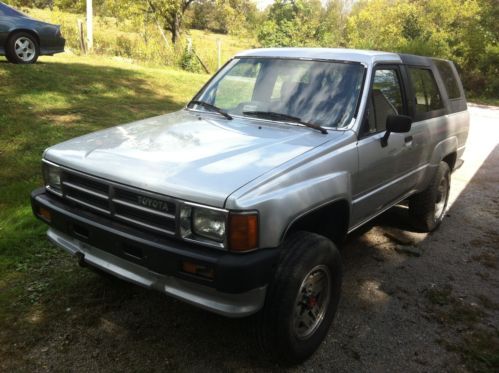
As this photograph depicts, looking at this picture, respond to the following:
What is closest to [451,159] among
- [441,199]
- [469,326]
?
[441,199]

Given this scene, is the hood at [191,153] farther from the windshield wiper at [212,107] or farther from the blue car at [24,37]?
the blue car at [24,37]

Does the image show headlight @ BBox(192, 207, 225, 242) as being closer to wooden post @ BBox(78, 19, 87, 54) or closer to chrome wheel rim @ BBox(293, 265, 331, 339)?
chrome wheel rim @ BBox(293, 265, 331, 339)

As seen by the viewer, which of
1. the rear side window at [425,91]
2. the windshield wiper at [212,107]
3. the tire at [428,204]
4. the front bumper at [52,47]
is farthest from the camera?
the front bumper at [52,47]

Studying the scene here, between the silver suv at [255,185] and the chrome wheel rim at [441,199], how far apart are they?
1.06 m

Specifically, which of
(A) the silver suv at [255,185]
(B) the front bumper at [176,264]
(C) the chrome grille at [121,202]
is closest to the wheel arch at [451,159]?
(A) the silver suv at [255,185]

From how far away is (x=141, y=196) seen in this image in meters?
2.47

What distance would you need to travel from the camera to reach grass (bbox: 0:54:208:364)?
3.28 metres

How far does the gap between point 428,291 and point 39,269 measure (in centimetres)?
321

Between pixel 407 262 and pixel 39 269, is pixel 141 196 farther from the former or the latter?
pixel 407 262

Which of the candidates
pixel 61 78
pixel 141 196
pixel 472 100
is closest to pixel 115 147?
pixel 141 196

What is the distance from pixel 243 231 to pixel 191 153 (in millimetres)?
726

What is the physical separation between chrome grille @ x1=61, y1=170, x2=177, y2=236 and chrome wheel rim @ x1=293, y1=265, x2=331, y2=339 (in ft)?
2.92

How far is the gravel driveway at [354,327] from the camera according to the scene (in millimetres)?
2770

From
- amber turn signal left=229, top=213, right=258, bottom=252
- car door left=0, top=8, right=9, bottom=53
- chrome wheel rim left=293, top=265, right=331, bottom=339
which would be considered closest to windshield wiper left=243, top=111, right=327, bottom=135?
chrome wheel rim left=293, top=265, right=331, bottom=339
